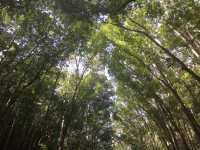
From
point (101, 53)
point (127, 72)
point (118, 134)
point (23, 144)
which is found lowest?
point (23, 144)

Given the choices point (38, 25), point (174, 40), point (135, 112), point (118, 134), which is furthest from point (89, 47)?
point (118, 134)

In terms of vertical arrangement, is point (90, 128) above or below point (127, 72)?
above

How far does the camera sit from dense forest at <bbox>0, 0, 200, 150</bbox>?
1067 cm

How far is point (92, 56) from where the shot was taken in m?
18.9

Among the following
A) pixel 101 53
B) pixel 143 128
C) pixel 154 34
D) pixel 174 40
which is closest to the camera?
pixel 174 40

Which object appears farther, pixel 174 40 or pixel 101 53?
pixel 101 53

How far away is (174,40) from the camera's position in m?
13.1

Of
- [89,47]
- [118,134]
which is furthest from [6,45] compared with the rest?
[118,134]

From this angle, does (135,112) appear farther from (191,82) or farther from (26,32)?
(26,32)

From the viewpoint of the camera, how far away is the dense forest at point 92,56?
10672 mm

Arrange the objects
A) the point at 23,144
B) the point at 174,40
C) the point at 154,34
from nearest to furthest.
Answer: the point at 174,40, the point at 154,34, the point at 23,144

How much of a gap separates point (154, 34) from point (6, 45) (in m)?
7.47

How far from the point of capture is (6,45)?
1534 centimetres

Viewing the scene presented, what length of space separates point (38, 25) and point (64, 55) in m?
2.34
